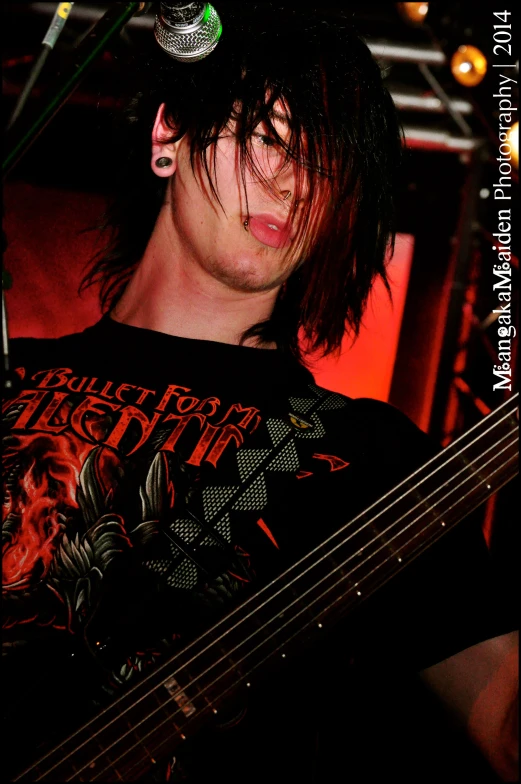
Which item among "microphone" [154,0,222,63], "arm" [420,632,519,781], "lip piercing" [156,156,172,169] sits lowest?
"arm" [420,632,519,781]

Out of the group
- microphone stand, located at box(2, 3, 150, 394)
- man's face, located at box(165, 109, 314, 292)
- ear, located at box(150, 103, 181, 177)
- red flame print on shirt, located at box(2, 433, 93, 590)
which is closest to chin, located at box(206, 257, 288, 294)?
man's face, located at box(165, 109, 314, 292)

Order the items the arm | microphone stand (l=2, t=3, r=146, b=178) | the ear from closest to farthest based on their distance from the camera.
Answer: microphone stand (l=2, t=3, r=146, b=178), the arm, the ear

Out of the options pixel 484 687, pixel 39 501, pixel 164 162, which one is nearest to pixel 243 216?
pixel 164 162

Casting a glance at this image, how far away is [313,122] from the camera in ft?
4.08

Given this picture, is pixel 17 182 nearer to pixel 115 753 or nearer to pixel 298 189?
pixel 298 189

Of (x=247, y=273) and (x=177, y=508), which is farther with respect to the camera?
(x=247, y=273)

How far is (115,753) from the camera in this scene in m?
0.83

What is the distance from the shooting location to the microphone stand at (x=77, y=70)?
2.35ft

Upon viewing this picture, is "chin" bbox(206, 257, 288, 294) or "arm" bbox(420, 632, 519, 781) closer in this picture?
"arm" bbox(420, 632, 519, 781)

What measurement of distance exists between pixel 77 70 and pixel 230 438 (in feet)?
2.05

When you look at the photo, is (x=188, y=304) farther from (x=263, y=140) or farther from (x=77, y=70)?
(x=77, y=70)

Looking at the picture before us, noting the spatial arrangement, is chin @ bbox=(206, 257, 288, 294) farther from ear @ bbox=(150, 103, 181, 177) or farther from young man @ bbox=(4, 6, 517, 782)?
ear @ bbox=(150, 103, 181, 177)

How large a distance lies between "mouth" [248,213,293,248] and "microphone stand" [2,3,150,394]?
0.51 metres

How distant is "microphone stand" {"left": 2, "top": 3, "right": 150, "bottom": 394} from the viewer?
0.72 metres
